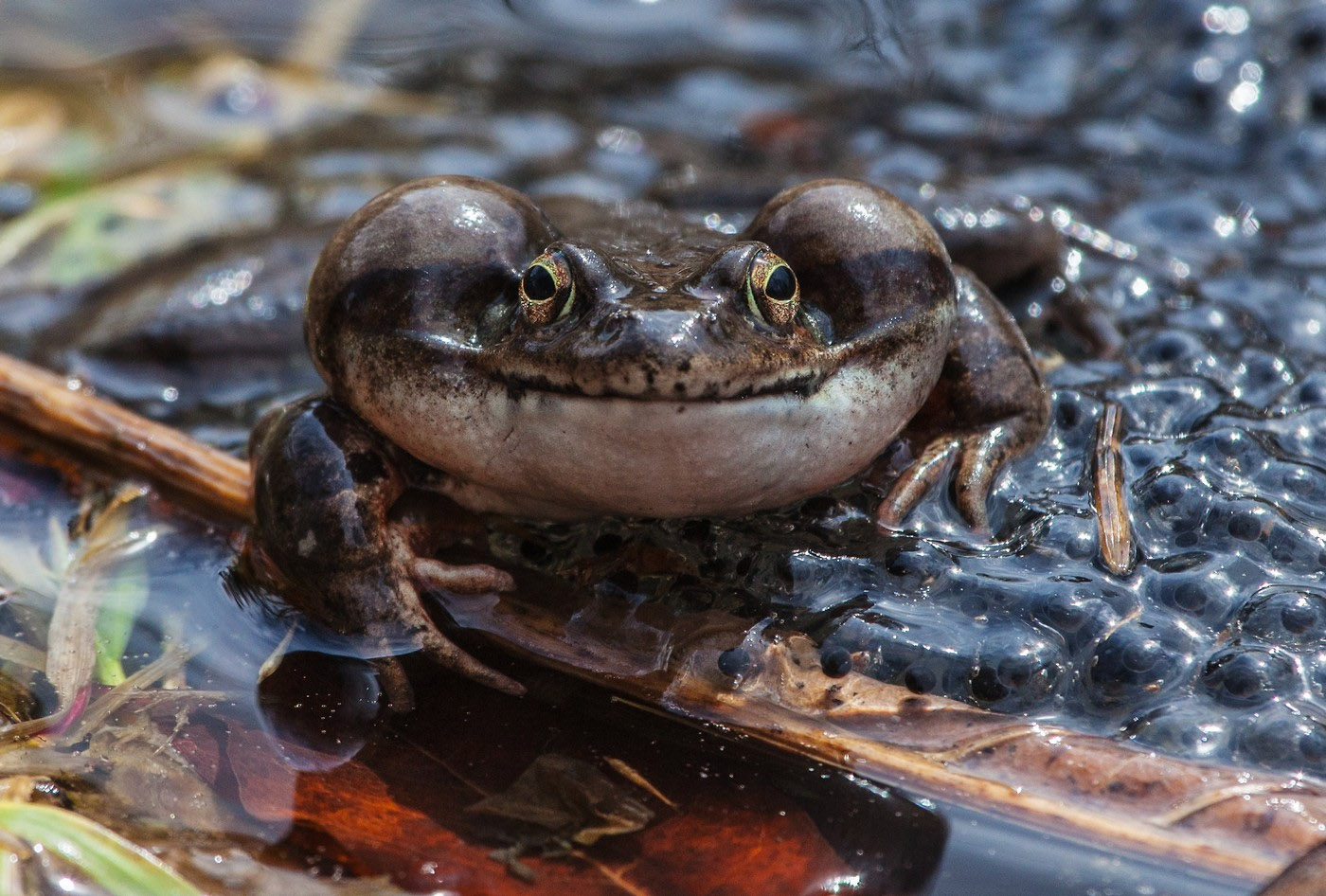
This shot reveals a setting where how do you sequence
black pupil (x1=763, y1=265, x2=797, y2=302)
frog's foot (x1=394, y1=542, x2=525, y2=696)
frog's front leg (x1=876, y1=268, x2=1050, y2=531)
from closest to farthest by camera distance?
black pupil (x1=763, y1=265, x2=797, y2=302) < frog's foot (x1=394, y1=542, x2=525, y2=696) < frog's front leg (x1=876, y1=268, x2=1050, y2=531)

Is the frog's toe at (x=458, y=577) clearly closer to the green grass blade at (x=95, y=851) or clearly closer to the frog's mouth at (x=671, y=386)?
the frog's mouth at (x=671, y=386)

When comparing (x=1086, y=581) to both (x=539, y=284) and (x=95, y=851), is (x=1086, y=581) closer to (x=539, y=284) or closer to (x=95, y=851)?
(x=539, y=284)

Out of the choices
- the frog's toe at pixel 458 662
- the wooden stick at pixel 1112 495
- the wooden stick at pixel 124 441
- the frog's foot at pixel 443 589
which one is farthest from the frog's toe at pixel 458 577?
the wooden stick at pixel 1112 495

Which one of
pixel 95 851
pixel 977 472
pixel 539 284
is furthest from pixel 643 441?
pixel 95 851

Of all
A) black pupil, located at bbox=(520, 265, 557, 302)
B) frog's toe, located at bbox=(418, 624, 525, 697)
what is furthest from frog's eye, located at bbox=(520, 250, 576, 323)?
frog's toe, located at bbox=(418, 624, 525, 697)

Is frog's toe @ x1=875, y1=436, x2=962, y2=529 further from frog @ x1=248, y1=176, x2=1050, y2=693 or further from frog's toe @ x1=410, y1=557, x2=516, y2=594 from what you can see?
frog's toe @ x1=410, y1=557, x2=516, y2=594
